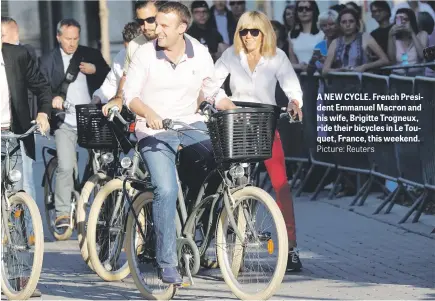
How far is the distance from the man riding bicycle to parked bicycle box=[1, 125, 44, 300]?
2.65ft

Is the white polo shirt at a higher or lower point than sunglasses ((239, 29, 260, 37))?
lower

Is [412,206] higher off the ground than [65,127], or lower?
lower

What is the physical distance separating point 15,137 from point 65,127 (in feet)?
10.8

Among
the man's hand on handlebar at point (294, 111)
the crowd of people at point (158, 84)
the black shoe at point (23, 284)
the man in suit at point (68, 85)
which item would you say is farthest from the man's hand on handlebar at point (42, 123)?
the man in suit at point (68, 85)

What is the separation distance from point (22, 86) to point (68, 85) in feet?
8.16

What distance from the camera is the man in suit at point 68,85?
12008mm

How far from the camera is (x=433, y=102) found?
1145 centimetres

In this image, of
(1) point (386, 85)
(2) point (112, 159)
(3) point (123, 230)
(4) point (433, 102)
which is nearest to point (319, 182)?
(1) point (386, 85)

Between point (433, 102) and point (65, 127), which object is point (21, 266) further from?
point (433, 102)

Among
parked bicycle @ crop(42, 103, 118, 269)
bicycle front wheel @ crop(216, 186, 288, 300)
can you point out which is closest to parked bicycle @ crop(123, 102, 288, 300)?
bicycle front wheel @ crop(216, 186, 288, 300)

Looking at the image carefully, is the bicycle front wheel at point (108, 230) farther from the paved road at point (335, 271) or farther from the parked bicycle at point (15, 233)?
the parked bicycle at point (15, 233)

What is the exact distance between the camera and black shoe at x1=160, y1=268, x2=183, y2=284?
8.27m

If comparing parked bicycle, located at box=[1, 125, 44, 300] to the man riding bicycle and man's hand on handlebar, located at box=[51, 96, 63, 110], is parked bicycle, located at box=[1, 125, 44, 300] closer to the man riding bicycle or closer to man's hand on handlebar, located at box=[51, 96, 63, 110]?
the man riding bicycle

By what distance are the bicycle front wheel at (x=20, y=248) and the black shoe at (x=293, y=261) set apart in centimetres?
188
